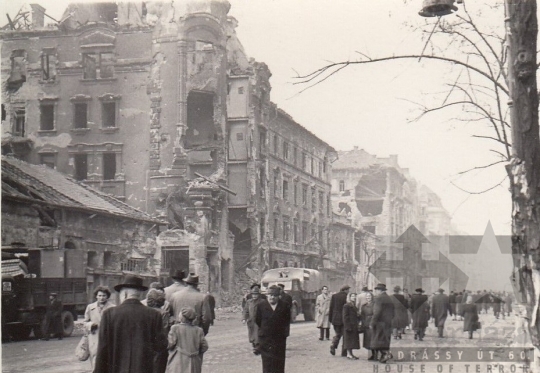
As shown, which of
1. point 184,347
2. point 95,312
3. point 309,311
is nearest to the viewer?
point 184,347

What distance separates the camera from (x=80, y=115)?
2170 cm

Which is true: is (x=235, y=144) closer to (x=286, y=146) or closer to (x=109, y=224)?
(x=286, y=146)

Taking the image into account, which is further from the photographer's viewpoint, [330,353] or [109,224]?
[109,224]

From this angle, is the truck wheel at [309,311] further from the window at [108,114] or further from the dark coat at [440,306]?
the window at [108,114]

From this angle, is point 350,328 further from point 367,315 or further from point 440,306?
point 440,306

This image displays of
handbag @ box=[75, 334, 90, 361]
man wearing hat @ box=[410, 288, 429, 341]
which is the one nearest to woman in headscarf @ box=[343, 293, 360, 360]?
man wearing hat @ box=[410, 288, 429, 341]

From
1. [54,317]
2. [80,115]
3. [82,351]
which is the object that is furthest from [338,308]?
[80,115]

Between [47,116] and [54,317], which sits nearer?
[54,317]

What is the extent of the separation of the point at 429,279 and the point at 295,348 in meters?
14.5

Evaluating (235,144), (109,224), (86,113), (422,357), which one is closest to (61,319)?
(109,224)

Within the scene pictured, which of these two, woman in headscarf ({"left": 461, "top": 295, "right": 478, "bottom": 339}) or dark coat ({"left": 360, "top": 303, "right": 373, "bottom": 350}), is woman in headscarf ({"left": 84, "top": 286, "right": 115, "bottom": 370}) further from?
woman in headscarf ({"left": 461, "top": 295, "right": 478, "bottom": 339})

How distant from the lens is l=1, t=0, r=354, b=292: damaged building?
21.7 m

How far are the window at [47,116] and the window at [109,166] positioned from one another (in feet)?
7.16

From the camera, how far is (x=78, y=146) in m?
22.2
